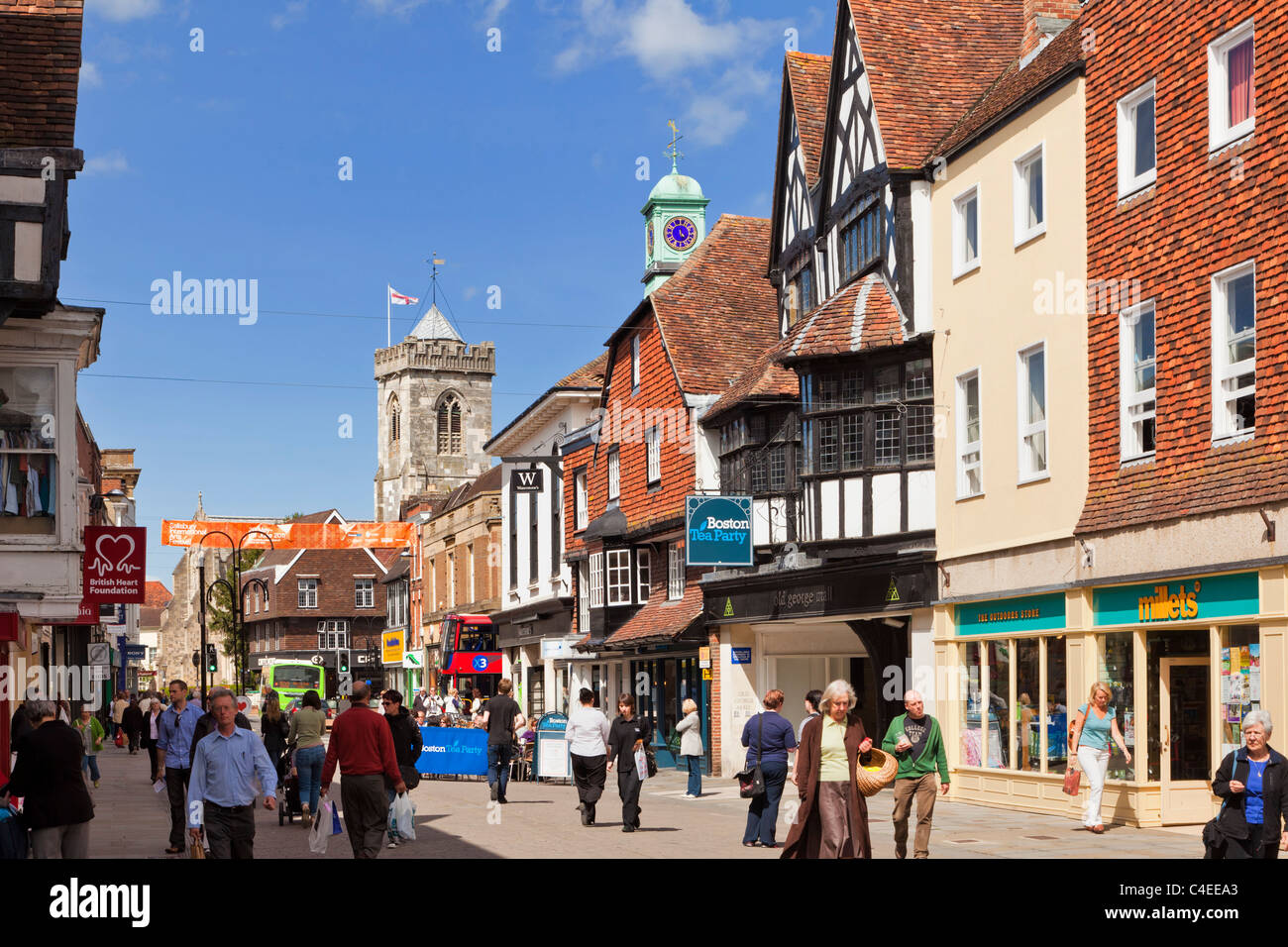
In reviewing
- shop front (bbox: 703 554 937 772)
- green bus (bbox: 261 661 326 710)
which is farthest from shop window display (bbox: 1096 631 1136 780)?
green bus (bbox: 261 661 326 710)

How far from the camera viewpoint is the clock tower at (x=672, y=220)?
50.8 metres

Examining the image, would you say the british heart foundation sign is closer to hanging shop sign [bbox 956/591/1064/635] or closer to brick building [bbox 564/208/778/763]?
brick building [bbox 564/208/778/763]

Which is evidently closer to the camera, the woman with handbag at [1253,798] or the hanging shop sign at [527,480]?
the woman with handbag at [1253,798]

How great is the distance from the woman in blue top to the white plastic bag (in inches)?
304

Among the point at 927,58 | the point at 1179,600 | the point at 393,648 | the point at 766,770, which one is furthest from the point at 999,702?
the point at 393,648

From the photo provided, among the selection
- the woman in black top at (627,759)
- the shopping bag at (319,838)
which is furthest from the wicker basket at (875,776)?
the woman in black top at (627,759)

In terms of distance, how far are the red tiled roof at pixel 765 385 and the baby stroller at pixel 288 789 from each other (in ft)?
38.5

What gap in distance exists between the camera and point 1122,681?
2128 cm

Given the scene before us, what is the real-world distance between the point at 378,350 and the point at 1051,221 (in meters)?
120

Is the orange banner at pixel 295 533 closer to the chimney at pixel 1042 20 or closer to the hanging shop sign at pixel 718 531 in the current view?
the hanging shop sign at pixel 718 531

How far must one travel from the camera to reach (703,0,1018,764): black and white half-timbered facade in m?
27.1

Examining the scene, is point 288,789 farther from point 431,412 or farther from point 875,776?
point 431,412
